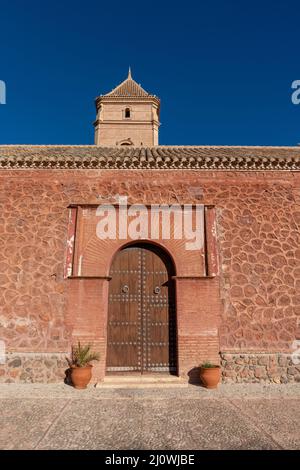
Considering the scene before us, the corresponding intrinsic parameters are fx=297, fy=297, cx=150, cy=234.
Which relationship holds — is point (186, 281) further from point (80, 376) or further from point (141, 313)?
point (80, 376)

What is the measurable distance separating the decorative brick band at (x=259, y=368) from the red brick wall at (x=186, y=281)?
16 cm

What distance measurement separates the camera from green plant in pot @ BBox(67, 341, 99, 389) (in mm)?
4973

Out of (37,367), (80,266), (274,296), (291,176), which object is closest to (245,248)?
(274,296)

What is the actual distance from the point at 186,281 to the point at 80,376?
8.22 ft

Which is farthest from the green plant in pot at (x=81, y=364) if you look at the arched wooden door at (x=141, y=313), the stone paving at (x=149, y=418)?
the arched wooden door at (x=141, y=313)

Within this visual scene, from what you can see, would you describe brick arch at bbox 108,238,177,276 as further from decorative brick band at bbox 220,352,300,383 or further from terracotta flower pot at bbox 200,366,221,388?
decorative brick band at bbox 220,352,300,383

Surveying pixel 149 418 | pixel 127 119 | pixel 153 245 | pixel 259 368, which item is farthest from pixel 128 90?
pixel 149 418

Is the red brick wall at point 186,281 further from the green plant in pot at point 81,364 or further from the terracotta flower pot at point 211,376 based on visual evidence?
A: the terracotta flower pot at point 211,376

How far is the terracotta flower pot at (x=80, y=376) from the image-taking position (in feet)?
16.3

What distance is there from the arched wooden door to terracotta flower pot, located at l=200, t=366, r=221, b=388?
706 mm

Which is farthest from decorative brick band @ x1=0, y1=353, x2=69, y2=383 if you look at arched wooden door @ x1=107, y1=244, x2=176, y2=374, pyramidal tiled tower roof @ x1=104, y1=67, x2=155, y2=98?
pyramidal tiled tower roof @ x1=104, y1=67, x2=155, y2=98

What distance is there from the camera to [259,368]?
546 cm
